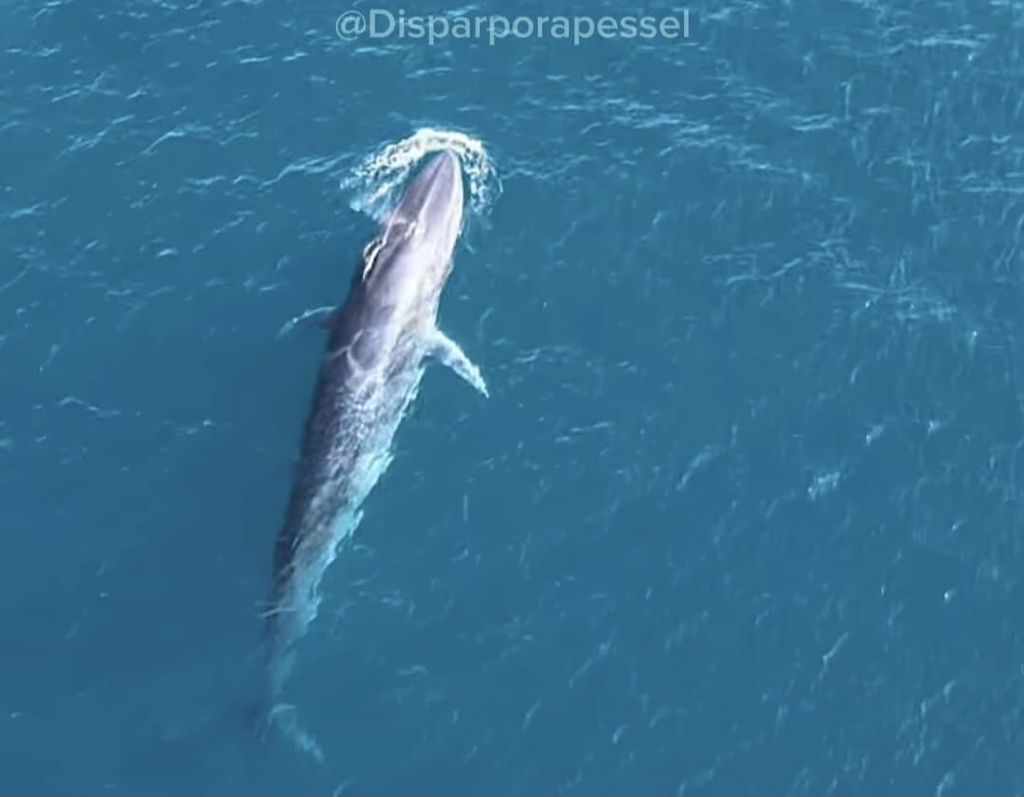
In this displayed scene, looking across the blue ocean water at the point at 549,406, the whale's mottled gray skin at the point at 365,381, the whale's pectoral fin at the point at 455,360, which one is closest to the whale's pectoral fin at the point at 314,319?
the whale's mottled gray skin at the point at 365,381

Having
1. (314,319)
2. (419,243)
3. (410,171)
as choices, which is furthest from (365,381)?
(410,171)

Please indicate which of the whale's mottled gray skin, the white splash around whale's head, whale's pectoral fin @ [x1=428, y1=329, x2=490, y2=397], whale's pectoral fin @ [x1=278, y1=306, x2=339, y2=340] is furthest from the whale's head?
whale's pectoral fin @ [x1=278, y1=306, x2=339, y2=340]

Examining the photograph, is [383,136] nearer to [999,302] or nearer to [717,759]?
[999,302]

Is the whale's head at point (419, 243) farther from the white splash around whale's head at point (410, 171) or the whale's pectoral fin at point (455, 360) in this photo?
the whale's pectoral fin at point (455, 360)

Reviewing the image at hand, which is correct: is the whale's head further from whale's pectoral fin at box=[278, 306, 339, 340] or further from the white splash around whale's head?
whale's pectoral fin at box=[278, 306, 339, 340]

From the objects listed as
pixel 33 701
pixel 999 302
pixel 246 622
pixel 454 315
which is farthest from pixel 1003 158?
pixel 33 701

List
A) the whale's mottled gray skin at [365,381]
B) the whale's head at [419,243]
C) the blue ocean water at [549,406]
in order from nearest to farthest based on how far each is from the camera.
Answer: the blue ocean water at [549,406]
the whale's mottled gray skin at [365,381]
the whale's head at [419,243]
